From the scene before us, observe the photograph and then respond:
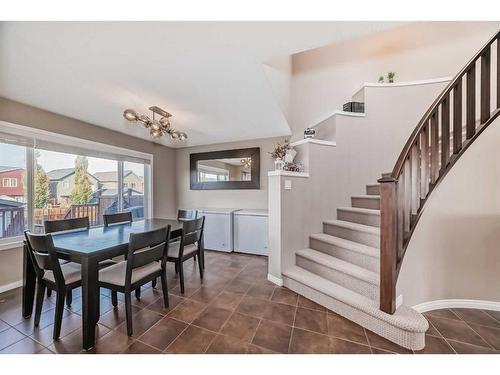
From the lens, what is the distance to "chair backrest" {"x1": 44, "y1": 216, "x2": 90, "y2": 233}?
228 cm

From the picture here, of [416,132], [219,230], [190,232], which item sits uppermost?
[416,132]

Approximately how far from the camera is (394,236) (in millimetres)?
1614

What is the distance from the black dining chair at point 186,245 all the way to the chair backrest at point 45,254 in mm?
984

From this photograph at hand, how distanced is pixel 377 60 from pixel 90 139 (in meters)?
4.84

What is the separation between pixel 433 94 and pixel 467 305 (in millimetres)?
2560

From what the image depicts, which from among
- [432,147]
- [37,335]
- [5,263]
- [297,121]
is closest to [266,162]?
[297,121]

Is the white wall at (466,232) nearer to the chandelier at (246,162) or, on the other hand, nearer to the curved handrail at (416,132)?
the curved handrail at (416,132)

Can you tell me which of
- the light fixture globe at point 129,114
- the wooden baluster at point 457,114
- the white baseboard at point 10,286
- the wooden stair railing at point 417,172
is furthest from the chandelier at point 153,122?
the wooden baluster at point 457,114

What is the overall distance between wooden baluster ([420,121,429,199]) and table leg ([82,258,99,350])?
2.79 meters

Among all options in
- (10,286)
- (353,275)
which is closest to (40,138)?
(10,286)

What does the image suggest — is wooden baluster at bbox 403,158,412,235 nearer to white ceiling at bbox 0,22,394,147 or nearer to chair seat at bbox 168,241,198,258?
white ceiling at bbox 0,22,394,147

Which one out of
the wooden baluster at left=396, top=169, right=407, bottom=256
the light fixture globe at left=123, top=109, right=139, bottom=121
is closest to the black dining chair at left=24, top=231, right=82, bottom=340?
the light fixture globe at left=123, top=109, right=139, bottom=121

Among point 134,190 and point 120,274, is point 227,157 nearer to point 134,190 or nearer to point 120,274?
point 134,190
